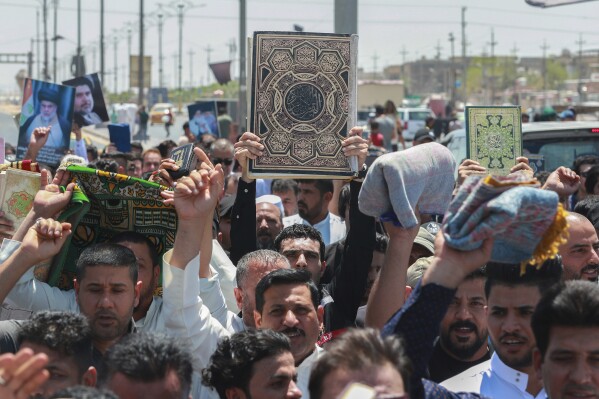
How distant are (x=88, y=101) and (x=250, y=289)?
857 cm

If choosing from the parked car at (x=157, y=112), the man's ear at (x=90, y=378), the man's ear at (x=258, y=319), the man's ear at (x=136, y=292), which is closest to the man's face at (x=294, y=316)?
the man's ear at (x=258, y=319)

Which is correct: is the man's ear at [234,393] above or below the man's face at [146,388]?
below

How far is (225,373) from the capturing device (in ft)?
15.1

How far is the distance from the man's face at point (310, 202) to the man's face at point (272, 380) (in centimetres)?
470

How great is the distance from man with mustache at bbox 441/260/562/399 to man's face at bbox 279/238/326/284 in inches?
78.1

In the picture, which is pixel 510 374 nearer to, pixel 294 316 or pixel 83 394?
pixel 294 316

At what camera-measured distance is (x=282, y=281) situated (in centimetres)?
546

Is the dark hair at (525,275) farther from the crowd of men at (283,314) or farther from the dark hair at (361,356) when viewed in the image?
the dark hair at (361,356)

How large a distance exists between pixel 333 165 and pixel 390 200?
154 centimetres

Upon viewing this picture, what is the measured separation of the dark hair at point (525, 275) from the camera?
16.1ft

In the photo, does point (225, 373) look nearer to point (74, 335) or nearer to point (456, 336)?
point (74, 335)

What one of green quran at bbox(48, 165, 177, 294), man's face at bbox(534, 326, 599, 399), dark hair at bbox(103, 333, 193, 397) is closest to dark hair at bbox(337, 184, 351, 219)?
green quran at bbox(48, 165, 177, 294)

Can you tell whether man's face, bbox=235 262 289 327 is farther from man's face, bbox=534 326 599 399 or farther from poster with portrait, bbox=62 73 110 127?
poster with portrait, bbox=62 73 110 127

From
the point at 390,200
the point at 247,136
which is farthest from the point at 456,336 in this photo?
the point at 247,136
